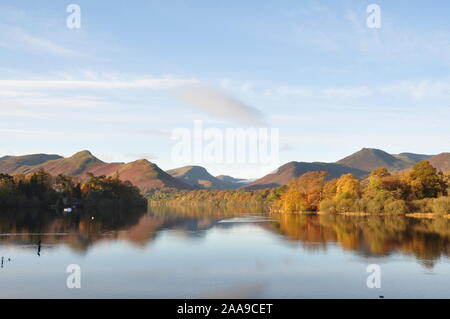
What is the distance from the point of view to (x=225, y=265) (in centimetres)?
4216

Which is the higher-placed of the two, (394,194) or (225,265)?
(394,194)

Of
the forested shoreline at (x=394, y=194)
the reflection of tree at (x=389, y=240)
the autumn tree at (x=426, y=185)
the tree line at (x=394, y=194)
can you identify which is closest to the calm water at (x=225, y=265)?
the reflection of tree at (x=389, y=240)

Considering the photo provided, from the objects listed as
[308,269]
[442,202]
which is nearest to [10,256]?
[308,269]

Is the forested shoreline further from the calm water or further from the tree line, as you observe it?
the calm water

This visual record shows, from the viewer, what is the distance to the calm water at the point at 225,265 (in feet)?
101

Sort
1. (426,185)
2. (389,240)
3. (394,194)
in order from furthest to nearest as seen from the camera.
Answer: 1. (426,185)
2. (394,194)
3. (389,240)

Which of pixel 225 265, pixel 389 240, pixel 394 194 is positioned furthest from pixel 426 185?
pixel 225 265

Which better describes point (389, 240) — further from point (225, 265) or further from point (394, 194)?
point (394, 194)

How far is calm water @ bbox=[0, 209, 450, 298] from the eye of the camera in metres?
30.8

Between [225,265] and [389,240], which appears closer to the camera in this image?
[225,265]

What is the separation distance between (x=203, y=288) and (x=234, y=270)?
27.8ft

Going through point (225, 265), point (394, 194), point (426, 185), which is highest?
point (426, 185)
